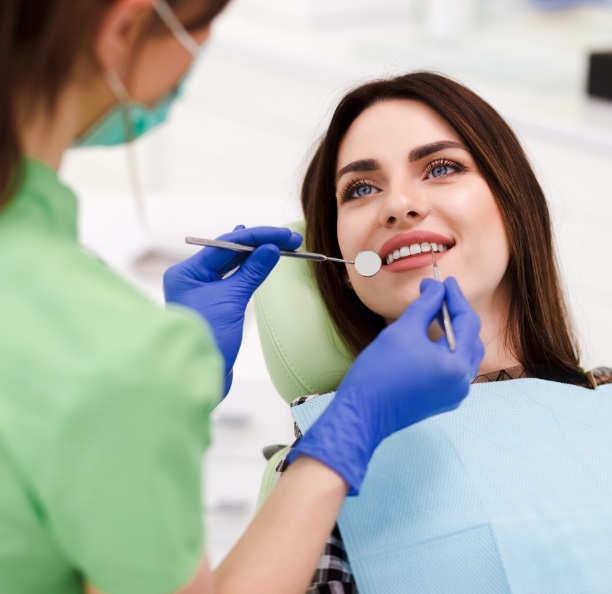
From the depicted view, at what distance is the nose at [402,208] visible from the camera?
55.2 inches

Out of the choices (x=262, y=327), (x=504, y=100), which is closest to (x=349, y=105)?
(x=262, y=327)

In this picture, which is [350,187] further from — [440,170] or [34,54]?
[34,54]

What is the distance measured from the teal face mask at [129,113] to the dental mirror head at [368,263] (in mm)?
489

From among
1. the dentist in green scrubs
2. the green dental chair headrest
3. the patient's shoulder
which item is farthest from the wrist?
the patient's shoulder

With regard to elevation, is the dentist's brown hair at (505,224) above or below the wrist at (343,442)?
above

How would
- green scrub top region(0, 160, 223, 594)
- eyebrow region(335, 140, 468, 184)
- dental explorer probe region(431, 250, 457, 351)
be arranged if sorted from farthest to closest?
1. eyebrow region(335, 140, 468, 184)
2. dental explorer probe region(431, 250, 457, 351)
3. green scrub top region(0, 160, 223, 594)

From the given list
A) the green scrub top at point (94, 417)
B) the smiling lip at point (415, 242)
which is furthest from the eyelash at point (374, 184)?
the green scrub top at point (94, 417)

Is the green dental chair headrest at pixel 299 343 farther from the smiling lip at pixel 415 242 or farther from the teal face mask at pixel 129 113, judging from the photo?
the teal face mask at pixel 129 113

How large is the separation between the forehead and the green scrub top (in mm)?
756

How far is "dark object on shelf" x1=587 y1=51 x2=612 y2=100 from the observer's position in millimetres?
2908

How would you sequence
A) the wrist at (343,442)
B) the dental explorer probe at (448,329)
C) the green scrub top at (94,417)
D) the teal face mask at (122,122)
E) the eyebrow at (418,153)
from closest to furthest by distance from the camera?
the green scrub top at (94,417) → the teal face mask at (122,122) → the wrist at (343,442) → the dental explorer probe at (448,329) → the eyebrow at (418,153)

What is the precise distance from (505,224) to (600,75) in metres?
1.68

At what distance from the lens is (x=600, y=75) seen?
295 centimetres

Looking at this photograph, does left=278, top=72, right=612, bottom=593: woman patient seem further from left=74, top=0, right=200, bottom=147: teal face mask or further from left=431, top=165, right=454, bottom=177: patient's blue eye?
left=74, top=0, right=200, bottom=147: teal face mask
